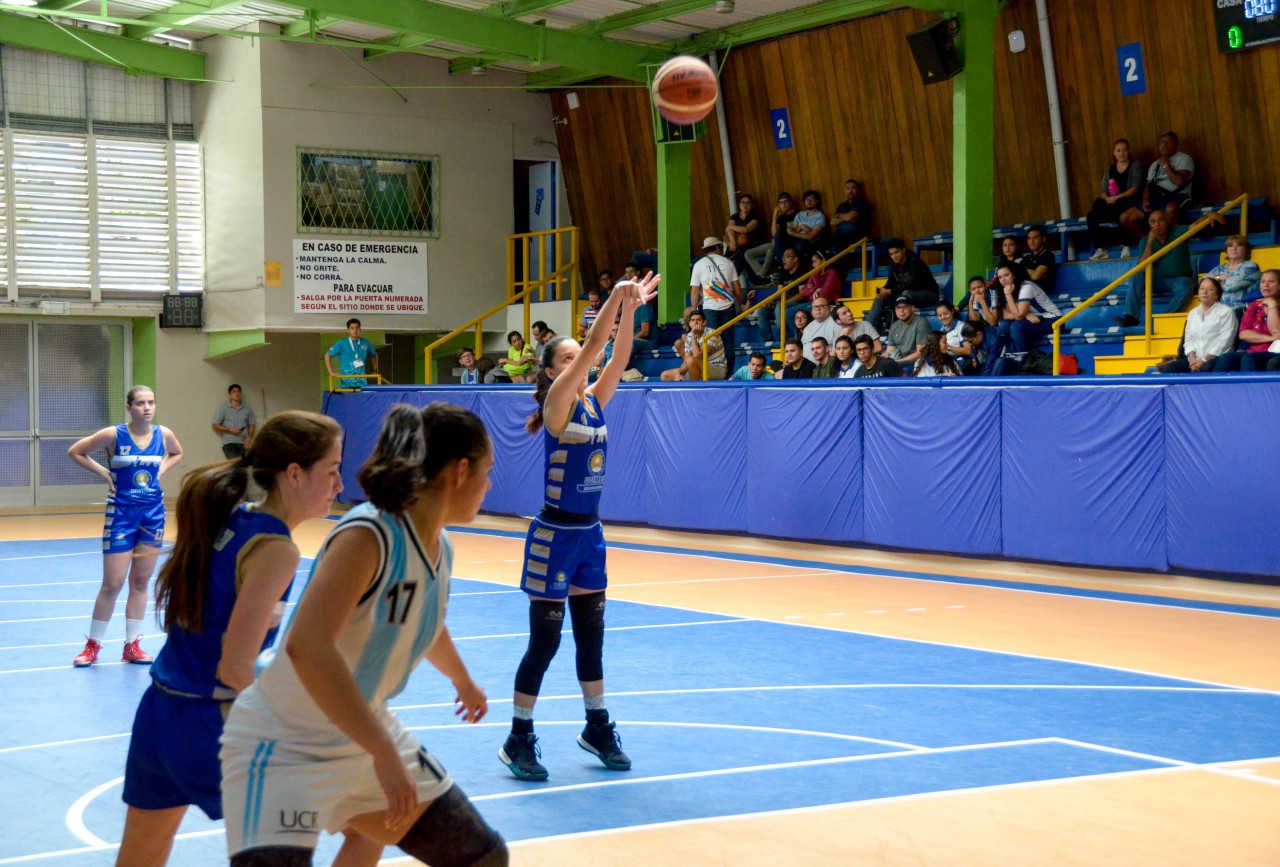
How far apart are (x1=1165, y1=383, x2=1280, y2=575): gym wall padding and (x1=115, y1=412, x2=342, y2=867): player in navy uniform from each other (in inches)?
391

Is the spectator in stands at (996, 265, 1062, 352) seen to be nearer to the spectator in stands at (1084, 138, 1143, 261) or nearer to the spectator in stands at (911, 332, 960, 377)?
the spectator in stands at (911, 332, 960, 377)

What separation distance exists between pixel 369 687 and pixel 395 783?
274mm

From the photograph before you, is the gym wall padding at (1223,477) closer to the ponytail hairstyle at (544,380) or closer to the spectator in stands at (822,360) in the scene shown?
the spectator in stands at (822,360)

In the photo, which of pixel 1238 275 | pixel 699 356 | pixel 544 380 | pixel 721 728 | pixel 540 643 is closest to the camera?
pixel 540 643

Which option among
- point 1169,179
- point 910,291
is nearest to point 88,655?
point 910,291

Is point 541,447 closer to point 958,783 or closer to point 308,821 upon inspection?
point 958,783

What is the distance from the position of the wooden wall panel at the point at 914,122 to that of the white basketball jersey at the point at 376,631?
1617 cm

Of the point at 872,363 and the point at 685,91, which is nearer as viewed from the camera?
the point at 685,91

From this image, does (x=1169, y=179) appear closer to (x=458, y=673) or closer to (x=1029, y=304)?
(x=1029, y=304)

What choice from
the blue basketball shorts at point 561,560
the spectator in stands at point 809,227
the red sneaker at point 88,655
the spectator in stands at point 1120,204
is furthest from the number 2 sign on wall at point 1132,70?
the red sneaker at point 88,655

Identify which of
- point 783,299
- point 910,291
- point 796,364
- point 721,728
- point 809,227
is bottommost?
point 721,728

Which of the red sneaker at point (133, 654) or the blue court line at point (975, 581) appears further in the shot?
the blue court line at point (975, 581)

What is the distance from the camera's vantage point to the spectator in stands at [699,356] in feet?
61.4

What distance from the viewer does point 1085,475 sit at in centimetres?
1312
